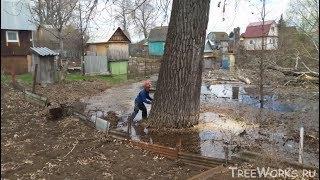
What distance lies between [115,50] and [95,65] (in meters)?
3.27

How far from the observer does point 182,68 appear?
11.3 meters

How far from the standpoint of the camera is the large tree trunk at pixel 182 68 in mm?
11133

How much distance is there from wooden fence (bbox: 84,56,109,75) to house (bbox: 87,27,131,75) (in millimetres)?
811

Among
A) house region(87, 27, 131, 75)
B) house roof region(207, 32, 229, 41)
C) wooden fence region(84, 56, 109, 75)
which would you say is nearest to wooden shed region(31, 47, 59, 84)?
wooden fence region(84, 56, 109, 75)

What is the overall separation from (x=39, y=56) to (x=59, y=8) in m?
4.53

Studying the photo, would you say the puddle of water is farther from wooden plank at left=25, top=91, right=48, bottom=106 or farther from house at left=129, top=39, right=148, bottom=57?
house at left=129, top=39, right=148, bottom=57

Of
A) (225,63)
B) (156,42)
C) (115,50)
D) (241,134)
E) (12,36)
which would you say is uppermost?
(156,42)

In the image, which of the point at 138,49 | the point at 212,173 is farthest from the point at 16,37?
the point at 138,49

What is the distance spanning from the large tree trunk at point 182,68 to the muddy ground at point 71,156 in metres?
2.20

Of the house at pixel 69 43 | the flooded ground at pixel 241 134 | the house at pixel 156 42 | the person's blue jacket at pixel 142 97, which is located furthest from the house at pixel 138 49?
the person's blue jacket at pixel 142 97

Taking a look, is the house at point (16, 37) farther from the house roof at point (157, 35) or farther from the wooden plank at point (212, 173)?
the house roof at point (157, 35)

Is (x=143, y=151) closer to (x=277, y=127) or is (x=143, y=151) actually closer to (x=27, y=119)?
(x=277, y=127)

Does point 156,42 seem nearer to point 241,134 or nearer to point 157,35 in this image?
point 157,35

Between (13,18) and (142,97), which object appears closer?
(142,97)
